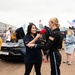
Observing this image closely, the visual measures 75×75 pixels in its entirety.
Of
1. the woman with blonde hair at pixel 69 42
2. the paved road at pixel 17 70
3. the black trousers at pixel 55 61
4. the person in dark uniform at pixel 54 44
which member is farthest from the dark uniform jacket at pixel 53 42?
the woman with blonde hair at pixel 69 42

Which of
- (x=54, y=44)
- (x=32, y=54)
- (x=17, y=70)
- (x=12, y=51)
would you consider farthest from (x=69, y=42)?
(x=54, y=44)

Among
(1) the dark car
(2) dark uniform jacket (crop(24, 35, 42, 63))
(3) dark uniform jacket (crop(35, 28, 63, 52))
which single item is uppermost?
(3) dark uniform jacket (crop(35, 28, 63, 52))

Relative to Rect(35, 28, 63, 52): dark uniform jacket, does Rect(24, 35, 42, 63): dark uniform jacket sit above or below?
below

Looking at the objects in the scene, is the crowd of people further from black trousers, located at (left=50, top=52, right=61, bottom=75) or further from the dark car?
the dark car

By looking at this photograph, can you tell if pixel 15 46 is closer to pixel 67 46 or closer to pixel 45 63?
pixel 45 63

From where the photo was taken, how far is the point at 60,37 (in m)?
4.22

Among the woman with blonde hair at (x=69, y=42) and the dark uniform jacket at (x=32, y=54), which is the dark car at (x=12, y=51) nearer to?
the woman with blonde hair at (x=69, y=42)

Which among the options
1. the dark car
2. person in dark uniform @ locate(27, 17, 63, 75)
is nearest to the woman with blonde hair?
the dark car

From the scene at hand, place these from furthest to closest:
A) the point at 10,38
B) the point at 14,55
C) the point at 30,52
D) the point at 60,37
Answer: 1. the point at 10,38
2. the point at 14,55
3. the point at 30,52
4. the point at 60,37

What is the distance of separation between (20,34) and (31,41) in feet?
21.0

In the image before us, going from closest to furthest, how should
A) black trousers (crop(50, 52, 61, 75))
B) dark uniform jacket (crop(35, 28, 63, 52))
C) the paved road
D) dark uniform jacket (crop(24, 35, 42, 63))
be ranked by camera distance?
dark uniform jacket (crop(35, 28, 63, 52)) < black trousers (crop(50, 52, 61, 75)) < dark uniform jacket (crop(24, 35, 42, 63)) < the paved road

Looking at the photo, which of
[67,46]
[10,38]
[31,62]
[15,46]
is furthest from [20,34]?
[31,62]

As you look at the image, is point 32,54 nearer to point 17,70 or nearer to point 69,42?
point 17,70

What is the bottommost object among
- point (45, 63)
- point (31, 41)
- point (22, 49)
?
point (45, 63)
